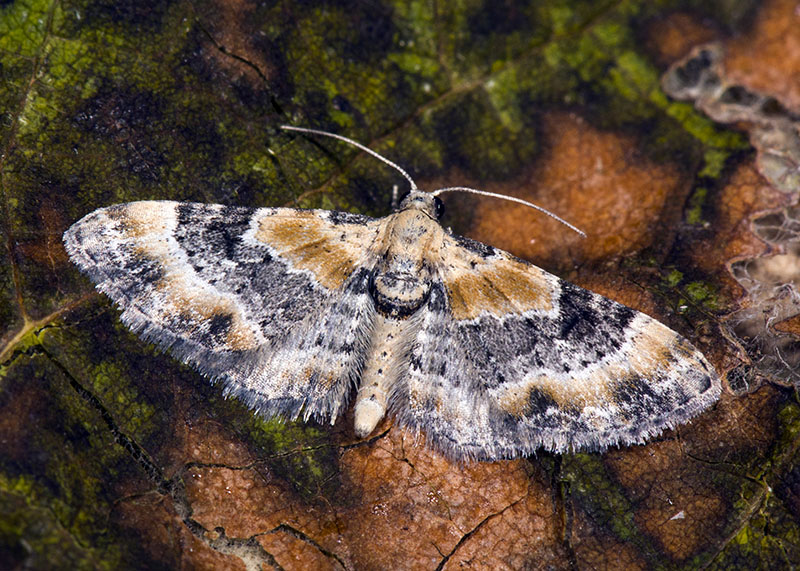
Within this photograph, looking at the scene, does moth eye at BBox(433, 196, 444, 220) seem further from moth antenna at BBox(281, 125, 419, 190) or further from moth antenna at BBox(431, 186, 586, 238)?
moth antenna at BBox(281, 125, 419, 190)

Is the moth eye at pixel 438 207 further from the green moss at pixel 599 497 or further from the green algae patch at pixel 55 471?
the green algae patch at pixel 55 471

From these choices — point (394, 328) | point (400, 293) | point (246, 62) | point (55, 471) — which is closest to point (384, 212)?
point (400, 293)

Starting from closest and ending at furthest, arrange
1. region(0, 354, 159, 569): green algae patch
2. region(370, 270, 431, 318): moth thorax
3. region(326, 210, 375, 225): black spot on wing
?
region(0, 354, 159, 569): green algae patch → region(370, 270, 431, 318): moth thorax → region(326, 210, 375, 225): black spot on wing

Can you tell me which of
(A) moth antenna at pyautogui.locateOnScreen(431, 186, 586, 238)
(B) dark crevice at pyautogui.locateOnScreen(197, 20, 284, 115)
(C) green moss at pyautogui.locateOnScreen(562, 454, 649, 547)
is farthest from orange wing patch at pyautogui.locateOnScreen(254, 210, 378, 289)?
(C) green moss at pyautogui.locateOnScreen(562, 454, 649, 547)

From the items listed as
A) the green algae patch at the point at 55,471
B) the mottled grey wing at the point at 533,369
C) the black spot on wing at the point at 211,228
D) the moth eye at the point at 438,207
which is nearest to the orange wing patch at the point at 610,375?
the mottled grey wing at the point at 533,369

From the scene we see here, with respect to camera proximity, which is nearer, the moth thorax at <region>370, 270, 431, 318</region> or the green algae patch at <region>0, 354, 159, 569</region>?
the green algae patch at <region>0, 354, 159, 569</region>

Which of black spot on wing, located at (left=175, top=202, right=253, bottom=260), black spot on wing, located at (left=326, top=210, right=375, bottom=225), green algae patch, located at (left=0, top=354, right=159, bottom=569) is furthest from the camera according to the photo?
black spot on wing, located at (left=326, top=210, right=375, bottom=225)

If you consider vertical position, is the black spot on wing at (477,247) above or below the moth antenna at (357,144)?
below

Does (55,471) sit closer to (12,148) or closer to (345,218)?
(12,148)

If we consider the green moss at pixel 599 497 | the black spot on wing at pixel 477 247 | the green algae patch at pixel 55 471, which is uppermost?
the black spot on wing at pixel 477 247
